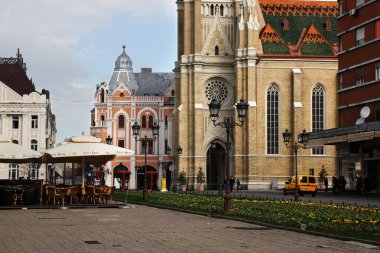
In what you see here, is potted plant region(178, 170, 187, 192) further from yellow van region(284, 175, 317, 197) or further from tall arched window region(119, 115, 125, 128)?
tall arched window region(119, 115, 125, 128)

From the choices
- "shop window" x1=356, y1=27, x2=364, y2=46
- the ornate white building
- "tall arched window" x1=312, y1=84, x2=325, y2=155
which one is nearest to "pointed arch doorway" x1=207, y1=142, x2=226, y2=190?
"tall arched window" x1=312, y1=84, x2=325, y2=155

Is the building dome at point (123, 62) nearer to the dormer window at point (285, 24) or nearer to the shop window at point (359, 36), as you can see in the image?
the dormer window at point (285, 24)

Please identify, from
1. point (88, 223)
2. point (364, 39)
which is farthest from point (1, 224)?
point (364, 39)

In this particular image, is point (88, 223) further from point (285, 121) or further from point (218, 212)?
point (285, 121)

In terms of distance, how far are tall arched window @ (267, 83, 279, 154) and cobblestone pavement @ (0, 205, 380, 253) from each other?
5812 cm

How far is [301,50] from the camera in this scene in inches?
3312

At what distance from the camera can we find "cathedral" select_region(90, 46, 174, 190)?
3899 inches

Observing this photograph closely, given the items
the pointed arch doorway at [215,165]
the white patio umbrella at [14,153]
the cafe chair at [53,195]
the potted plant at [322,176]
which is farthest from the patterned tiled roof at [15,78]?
the cafe chair at [53,195]

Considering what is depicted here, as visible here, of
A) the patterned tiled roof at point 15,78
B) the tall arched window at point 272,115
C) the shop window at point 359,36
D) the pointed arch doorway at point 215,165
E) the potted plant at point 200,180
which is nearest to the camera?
the shop window at point 359,36

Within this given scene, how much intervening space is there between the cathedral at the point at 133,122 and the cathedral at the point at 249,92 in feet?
56.1

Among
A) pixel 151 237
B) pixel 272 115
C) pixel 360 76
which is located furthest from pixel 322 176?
pixel 151 237

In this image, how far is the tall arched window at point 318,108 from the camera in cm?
8244

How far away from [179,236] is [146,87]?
299 ft

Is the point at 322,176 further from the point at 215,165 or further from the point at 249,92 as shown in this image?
the point at 215,165
